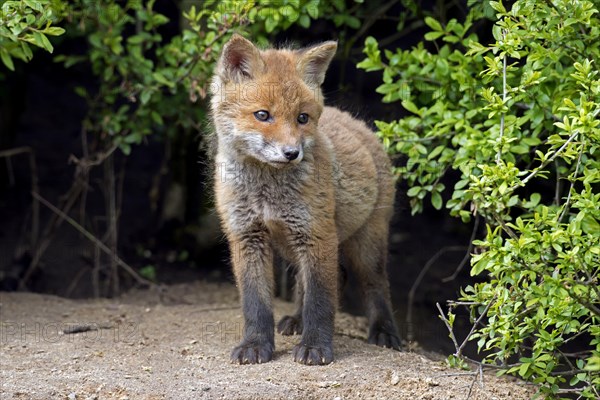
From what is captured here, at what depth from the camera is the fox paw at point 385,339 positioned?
600 centimetres

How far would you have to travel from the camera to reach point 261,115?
4.95 m

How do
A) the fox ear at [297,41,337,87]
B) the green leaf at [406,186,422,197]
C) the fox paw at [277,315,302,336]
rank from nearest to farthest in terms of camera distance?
1. the fox ear at [297,41,337,87]
2. the fox paw at [277,315,302,336]
3. the green leaf at [406,186,422,197]

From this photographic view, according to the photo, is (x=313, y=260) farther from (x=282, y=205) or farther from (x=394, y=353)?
(x=394, y=353)

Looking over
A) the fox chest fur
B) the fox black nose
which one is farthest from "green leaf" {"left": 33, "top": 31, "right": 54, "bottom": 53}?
the fox black nose

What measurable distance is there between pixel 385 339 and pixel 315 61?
2.12 metres

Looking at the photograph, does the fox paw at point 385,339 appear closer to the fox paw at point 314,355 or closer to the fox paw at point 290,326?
the fox paw at point 290,326

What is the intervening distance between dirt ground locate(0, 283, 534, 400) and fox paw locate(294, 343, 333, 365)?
0.16 ft

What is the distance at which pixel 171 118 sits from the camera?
836cm

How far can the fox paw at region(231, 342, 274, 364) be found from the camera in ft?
16.5

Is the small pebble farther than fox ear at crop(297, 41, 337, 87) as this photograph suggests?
No

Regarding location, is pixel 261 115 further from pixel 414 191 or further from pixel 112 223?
pixel 112 223

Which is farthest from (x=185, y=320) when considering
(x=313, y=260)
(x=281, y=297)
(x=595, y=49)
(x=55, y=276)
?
(x=595, y=49)

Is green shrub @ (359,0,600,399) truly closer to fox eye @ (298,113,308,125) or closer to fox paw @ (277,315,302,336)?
fox eye @ (298,113,308,125)

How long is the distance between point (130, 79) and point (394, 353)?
3.45 m
